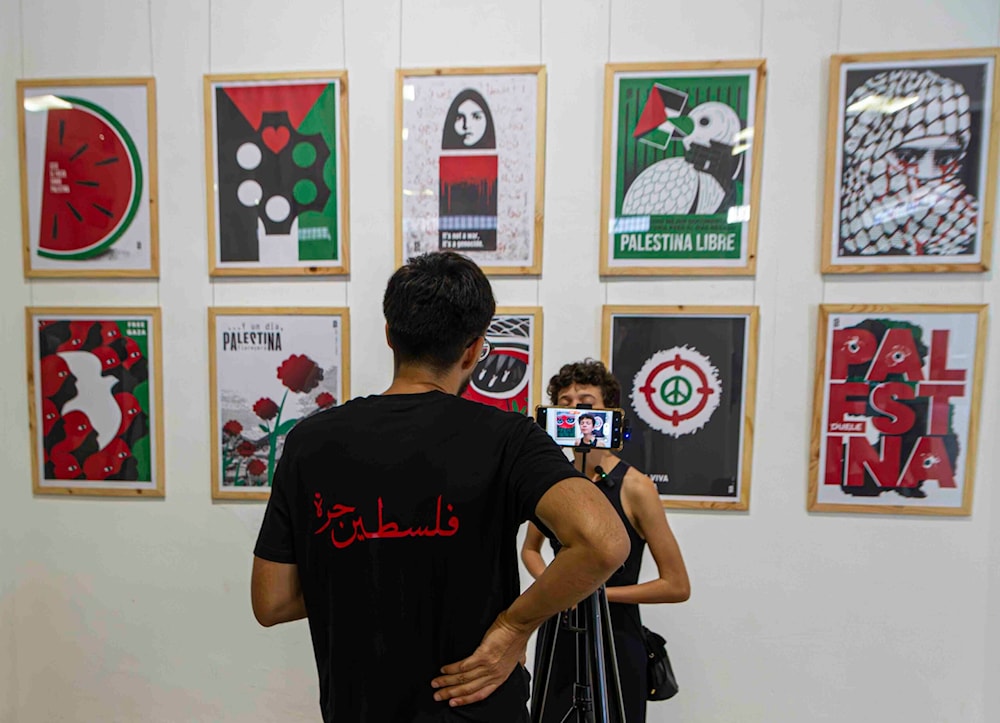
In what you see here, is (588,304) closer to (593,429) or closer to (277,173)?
(593,429)

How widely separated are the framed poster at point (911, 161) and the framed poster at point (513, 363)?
3.12 ft

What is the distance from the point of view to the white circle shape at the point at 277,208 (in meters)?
1.76

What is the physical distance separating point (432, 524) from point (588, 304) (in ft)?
3.52

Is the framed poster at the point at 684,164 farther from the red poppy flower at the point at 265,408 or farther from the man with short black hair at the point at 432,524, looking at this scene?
the red poppy flower at the point at 265,408

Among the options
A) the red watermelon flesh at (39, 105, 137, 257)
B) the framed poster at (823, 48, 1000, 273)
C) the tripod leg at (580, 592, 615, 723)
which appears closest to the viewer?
the tripod leg at (580, 592, 615, 723)

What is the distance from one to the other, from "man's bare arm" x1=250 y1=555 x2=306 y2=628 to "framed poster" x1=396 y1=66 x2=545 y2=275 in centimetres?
108

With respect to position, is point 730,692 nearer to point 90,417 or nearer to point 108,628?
point 108,628

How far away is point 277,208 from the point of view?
1.76 meters

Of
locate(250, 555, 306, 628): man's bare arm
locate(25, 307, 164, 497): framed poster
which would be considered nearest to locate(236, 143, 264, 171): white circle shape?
locate(25, 307, 164, 497): framed poster

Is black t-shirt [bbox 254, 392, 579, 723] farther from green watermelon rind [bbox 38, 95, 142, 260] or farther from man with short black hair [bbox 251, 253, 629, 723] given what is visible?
green watermelon rind [bbox 38, 95, 142, 260]

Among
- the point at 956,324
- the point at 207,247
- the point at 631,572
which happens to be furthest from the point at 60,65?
the point at 956,324

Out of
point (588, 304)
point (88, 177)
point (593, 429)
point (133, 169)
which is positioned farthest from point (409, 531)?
point (88, 177)

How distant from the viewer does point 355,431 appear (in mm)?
856

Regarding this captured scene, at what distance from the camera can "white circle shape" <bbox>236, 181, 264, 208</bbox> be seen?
176cm
